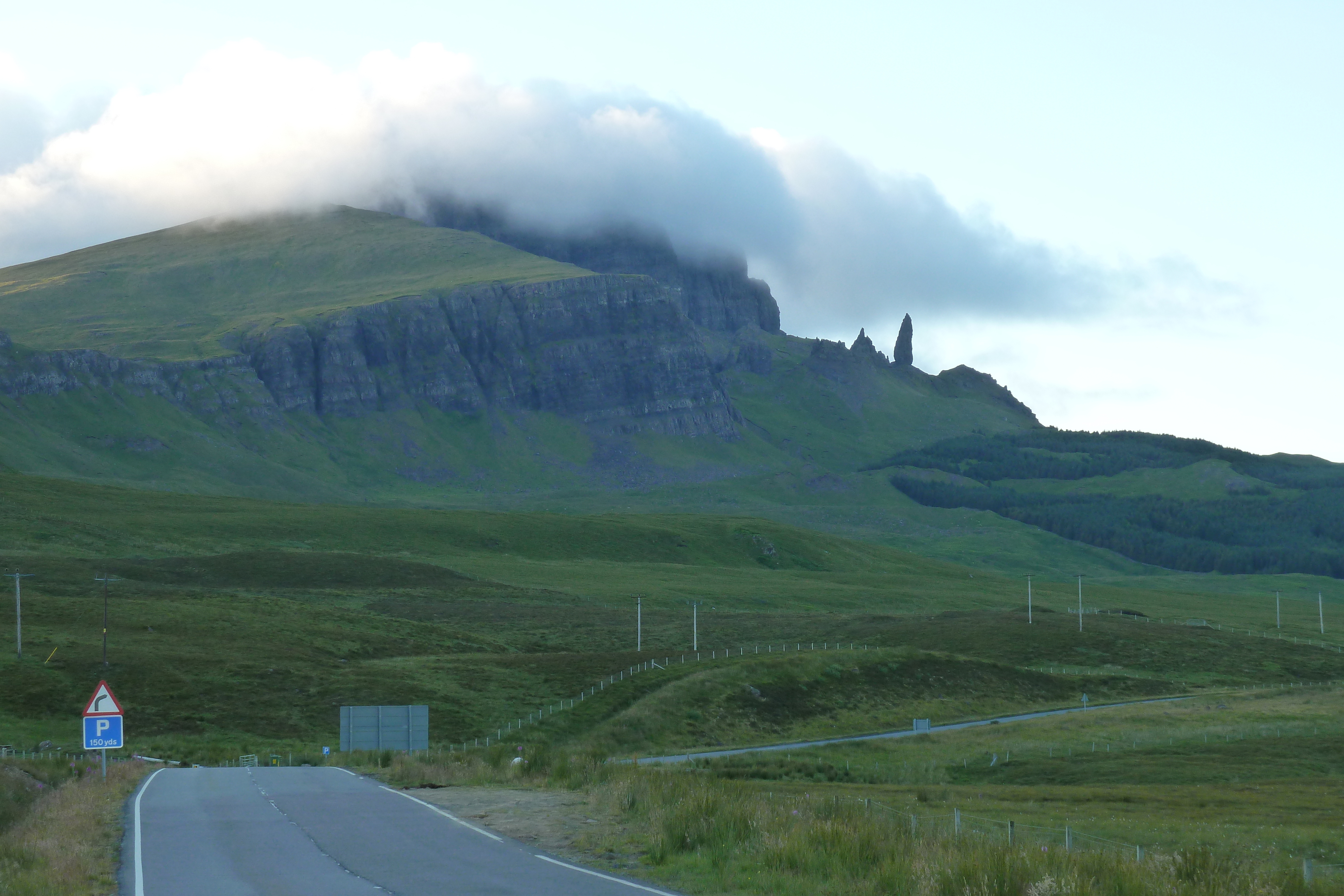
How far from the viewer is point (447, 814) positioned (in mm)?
28281

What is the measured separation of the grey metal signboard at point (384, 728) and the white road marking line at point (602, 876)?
28.9m

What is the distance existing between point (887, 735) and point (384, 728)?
122 feet

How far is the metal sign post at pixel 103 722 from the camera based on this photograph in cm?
3547

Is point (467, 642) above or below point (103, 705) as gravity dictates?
below

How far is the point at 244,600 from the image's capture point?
409 ft

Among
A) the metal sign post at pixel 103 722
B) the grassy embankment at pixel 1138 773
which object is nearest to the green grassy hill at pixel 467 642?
the grassy embankment at pixel 1138 773

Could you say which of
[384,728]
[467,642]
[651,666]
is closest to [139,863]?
[384,728]

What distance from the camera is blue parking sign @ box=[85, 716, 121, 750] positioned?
1394 inches

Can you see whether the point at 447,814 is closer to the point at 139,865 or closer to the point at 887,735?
the point at 139,865

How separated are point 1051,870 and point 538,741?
5468 cm

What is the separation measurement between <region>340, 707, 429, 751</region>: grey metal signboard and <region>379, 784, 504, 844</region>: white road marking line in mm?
14929

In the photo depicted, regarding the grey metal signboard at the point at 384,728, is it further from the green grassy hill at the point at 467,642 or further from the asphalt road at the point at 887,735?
the green grassy hill at the point at 467,642

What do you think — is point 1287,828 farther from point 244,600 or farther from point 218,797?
point 244,600

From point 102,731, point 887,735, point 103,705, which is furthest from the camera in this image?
point 887,735
